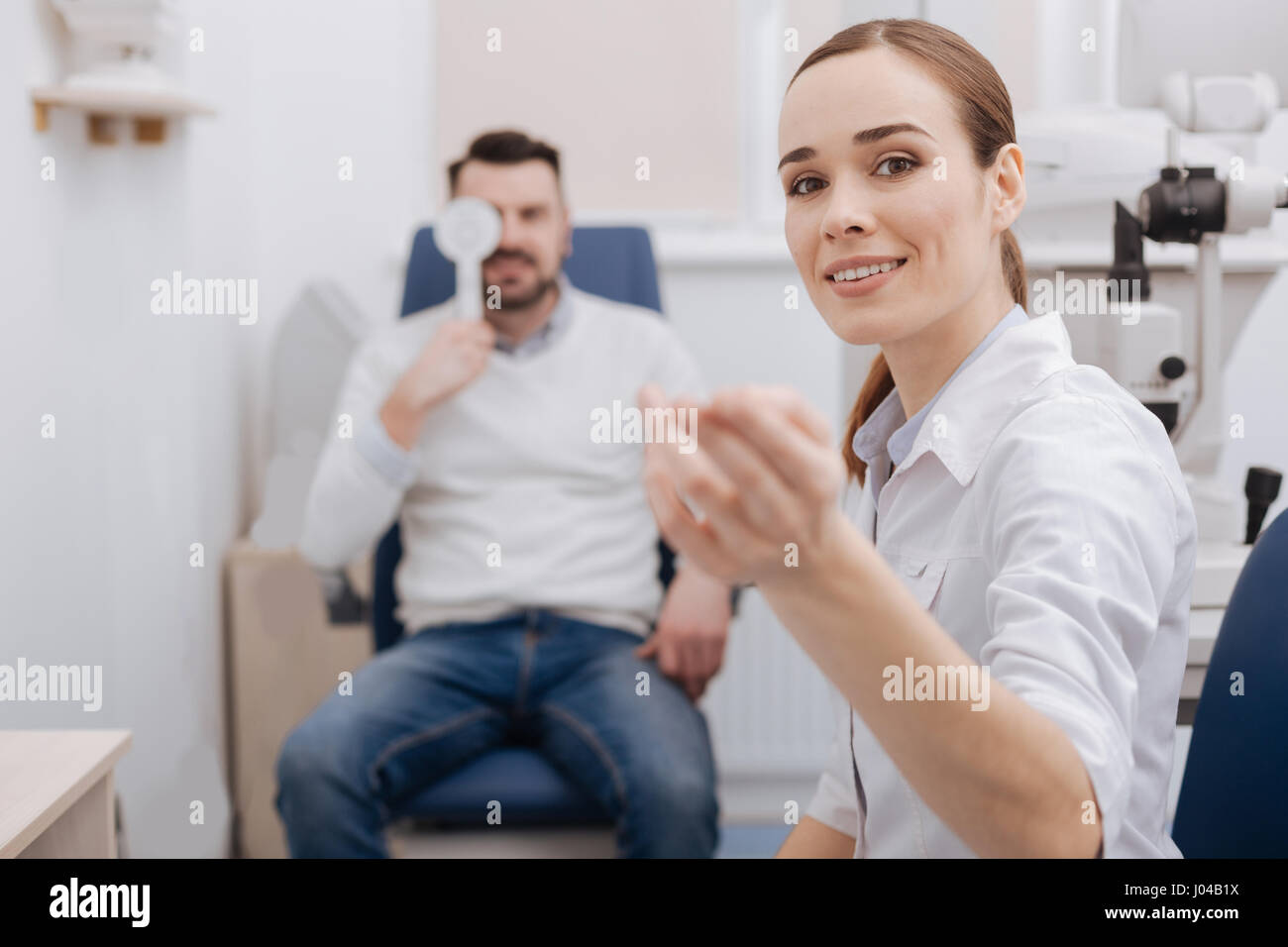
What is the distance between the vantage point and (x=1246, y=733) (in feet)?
2.13

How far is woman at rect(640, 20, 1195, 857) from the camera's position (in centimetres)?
35

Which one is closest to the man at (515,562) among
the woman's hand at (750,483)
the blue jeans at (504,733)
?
the blue jeans at (504,733)

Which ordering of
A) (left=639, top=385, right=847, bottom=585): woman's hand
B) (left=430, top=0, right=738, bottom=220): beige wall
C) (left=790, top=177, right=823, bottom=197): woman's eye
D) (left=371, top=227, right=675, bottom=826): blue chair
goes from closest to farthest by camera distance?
(left=639, top=385, right=847, bottom=585): woman's hand, (left=790, top=177, right=823, bottom=197): woman's eye, (left=371, top=227, right=675, bottom=826): blue chair, (left=430, top=0, right=738, bottom=220): beige wall

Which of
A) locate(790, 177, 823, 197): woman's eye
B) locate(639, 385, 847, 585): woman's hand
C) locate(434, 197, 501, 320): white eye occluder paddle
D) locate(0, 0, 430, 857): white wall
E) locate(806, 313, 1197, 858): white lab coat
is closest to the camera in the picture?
locate(639, 385, 847, 585): woman's hand

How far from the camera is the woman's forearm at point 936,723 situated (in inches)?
14.9

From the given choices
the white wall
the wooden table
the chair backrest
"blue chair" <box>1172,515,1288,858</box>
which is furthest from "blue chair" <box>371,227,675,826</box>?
"blue chair" <box>1172,515,1288,858</box>

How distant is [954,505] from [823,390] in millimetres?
1296

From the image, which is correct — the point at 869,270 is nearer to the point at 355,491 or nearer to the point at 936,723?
the point at 936,723

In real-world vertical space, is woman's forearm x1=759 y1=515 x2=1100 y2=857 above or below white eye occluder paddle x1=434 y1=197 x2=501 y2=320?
below

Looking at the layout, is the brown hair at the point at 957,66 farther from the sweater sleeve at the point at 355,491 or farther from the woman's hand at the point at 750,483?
the sweater sleeve at the point at 355,491

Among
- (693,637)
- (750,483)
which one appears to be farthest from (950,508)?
(693,637)

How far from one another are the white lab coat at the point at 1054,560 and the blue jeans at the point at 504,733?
20.6 inches

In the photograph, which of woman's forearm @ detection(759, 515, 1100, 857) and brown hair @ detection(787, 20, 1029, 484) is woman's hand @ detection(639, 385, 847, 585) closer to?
woman's forearm @ detection(759, 515, 1100, 857)

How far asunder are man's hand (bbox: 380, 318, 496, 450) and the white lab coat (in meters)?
0.84
